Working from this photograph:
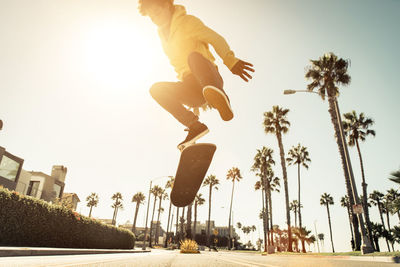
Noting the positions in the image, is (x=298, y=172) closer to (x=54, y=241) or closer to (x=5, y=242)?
(x=54, y=241)

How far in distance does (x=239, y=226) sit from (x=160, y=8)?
140097mm

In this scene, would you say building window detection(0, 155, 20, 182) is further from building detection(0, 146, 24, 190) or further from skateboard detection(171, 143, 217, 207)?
skateboard detection(171, 143, 217, 207)

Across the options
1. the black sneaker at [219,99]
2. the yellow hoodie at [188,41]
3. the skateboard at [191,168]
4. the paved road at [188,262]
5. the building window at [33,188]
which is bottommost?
the paved road at [188,262]

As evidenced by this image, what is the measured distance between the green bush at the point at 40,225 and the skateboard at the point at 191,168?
456 inches

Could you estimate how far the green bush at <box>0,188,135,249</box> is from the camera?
10.8 metres

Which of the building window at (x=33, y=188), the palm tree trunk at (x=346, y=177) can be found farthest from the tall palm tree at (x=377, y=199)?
Result: the building window at (x=33, y=188)

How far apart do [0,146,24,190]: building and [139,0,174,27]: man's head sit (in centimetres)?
2979

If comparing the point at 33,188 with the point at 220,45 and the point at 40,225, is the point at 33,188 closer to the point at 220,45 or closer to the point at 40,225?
the point at 40,225

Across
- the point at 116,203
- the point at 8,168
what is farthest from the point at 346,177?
the point at 116,203

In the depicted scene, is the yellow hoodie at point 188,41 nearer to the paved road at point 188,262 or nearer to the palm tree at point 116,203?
the paved road at point 188,262

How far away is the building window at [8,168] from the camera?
25591 mm

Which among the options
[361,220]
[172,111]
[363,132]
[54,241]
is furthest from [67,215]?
[363,132]

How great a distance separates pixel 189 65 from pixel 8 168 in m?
32.0

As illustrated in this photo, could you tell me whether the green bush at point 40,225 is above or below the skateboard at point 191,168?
below
